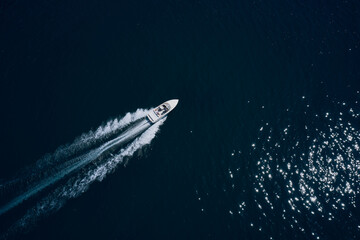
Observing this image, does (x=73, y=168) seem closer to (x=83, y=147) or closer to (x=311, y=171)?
(x=83, y=147)

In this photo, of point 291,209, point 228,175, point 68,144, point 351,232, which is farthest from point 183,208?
point 351,232

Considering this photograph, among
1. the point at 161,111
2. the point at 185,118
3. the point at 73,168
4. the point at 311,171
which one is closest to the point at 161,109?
the point at 161,111

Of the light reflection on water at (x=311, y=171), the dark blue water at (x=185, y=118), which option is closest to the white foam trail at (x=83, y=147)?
the dark blue water at (x=185, y=118)

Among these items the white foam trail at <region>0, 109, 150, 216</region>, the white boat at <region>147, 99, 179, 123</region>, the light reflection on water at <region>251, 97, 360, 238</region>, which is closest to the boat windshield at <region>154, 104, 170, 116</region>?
the white boat at <region>147, 99, 179, 123</region>

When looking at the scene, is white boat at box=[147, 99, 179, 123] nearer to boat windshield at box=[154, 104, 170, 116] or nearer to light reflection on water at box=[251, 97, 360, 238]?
boat windshield at box=[154, 104, 170, 116]

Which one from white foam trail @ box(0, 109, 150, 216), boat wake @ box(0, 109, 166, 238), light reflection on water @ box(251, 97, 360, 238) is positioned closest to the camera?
boat wake @ box(0, 109, 166, 238)

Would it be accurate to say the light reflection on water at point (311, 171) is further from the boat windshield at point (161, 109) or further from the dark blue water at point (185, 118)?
the boat windshield at point (161, 109)
